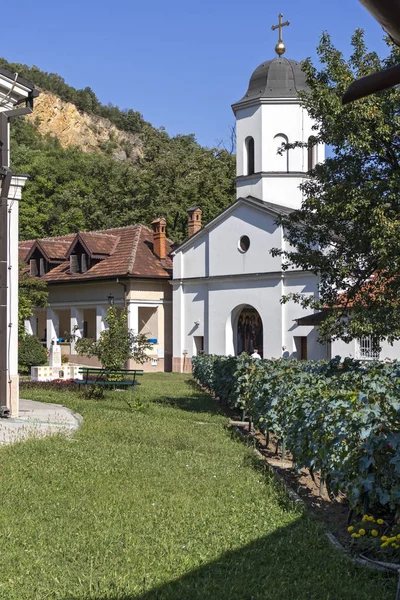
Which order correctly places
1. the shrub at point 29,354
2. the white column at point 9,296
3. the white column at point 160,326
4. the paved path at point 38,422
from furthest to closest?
the white column at point 160,326
the shrub at point 29,354
the white column at point 9,296
the paved path at point 38,422

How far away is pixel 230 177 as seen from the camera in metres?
53.9

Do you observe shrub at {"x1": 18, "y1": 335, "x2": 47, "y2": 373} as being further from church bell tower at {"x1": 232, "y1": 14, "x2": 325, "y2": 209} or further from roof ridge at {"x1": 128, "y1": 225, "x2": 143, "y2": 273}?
church bell tower at {"x1": 232, "y1": 14, "x2": 325, "y2": 209}

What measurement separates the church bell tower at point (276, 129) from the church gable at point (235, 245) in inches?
43.5

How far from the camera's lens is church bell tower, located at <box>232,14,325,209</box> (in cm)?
3441

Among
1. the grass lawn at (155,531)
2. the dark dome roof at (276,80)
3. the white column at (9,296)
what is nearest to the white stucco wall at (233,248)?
the dark dome roof at (276,80)

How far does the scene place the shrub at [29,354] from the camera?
31.8 m

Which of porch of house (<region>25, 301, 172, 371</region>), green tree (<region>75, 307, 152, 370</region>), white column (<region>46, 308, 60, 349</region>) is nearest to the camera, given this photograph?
green tree (<region>75, 307, 152, 370</region>)

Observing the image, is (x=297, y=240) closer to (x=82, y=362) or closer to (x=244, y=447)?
(x=244, y=447)

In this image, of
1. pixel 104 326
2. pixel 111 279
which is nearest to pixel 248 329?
pixel 111 279

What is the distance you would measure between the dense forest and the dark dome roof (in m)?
16.0

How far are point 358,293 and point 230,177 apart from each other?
40.1 m

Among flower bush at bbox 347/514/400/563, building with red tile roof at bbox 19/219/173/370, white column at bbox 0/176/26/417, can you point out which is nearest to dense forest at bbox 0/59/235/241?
building with red tile roof at bbox 19/219/173/370

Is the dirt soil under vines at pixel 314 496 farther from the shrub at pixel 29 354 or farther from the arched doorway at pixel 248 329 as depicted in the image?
the arched doorway at pixel 248 329

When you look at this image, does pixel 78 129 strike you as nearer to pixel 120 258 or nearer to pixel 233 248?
pixel 120 258
